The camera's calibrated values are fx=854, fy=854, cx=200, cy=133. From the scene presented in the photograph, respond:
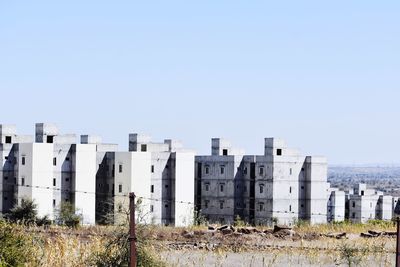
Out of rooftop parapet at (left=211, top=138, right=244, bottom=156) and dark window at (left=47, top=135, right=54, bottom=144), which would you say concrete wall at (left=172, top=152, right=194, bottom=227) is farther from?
dark window at (left=47, top=135, right=54, bottom=144)

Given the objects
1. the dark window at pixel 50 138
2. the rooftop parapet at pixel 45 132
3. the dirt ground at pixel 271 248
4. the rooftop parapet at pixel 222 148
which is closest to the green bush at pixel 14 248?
the dirt ground at pixel 271 248

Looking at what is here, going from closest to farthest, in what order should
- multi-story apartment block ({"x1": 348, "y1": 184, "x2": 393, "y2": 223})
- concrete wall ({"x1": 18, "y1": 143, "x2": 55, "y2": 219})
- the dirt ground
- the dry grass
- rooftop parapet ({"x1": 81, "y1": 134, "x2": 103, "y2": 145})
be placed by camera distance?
the dry grass
the dirt ground
concrete wall ({"x1": 18, "y1": 143, "x2": 55, "y2": 219})
rooftop parapet ({"x1": 81, "y1": 134, "x2": 103, "y2": 145})
multi-story apartment block ({"x1": 348, "y1": 184, "x2": 393, "y2": 223})

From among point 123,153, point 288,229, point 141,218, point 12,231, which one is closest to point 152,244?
point 141,218

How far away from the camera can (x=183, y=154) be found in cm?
7588

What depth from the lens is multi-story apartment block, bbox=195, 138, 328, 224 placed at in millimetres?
74775

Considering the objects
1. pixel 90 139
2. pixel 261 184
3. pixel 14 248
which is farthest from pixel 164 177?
pixel 14 248

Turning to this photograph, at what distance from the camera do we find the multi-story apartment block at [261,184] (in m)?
74.8

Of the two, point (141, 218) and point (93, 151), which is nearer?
point (141, 218)

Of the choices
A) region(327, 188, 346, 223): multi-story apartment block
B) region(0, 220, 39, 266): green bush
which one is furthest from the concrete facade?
region(0, 220, 39, 266): green bush

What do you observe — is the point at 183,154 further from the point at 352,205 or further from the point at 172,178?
the point at 352,205

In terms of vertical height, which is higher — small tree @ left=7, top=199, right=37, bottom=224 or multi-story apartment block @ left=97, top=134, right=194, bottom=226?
multi-story apartment block @ left=97, top=134, right=194, bottom=226

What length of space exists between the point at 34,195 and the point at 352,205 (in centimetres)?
5753

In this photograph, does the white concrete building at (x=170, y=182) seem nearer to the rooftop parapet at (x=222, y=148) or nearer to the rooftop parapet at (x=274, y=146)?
the rooftop parapet at (x=222, y=148)

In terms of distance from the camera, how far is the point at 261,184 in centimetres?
7512
